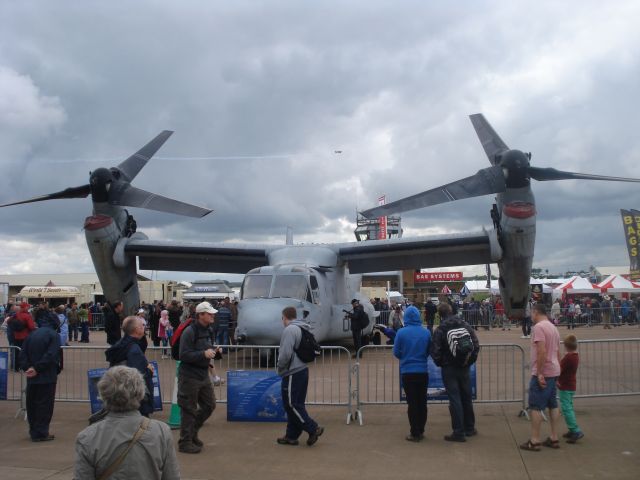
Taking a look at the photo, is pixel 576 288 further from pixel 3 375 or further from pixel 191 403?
pixel 191 403

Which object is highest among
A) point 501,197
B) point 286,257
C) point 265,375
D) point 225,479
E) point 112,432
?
point 501,197

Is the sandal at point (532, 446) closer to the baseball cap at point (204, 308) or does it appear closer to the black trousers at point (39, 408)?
the baseball cap at point (204, 308)

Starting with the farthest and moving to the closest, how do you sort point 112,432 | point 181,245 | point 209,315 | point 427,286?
point 427,286, point 181,245, point 209,315, point 112,432

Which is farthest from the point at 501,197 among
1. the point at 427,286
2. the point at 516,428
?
the point at 427,286

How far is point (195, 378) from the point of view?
6426 mm

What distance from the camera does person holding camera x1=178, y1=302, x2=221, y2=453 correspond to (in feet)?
20.8

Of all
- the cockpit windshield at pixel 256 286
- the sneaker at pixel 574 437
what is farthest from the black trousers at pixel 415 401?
the cockpit windshield at pixel 256 286

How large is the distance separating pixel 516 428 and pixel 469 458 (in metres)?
1.51

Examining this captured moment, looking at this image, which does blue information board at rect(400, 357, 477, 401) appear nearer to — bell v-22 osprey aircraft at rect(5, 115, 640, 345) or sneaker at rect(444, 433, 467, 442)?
sneaker at rect(444, 433, 467, 442)

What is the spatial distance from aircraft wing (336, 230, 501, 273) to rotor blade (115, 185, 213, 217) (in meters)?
4.43

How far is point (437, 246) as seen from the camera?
16.2 meters

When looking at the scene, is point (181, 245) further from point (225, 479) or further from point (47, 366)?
point (225, 479)

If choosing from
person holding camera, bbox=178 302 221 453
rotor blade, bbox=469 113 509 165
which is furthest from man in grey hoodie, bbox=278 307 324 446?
rotor blade, bbox=469 113 509 165

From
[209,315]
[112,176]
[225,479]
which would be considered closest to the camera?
[225,479]
